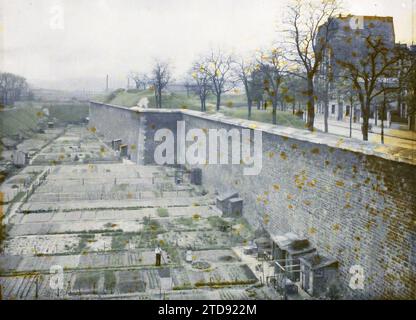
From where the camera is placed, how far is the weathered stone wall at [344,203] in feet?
27.7

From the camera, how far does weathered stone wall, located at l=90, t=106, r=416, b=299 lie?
27.7 feet

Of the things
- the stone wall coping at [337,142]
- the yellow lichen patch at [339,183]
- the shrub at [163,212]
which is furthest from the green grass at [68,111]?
the yellow lichen patch at [339,183]

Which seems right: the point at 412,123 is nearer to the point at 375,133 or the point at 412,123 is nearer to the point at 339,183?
the point at 375,133

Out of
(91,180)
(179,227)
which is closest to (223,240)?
(179,227)

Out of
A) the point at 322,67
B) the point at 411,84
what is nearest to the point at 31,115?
the point at 322,67

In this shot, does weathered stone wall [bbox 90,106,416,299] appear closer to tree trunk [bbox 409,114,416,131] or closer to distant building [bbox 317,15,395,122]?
distant building [bbox 317,15,395,122]

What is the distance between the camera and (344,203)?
10297 millimetres

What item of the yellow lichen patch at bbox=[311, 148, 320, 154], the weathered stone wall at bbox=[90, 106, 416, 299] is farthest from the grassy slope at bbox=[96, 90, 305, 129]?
the yellow lichen patch at bbox=[311, 148, 320, 154]

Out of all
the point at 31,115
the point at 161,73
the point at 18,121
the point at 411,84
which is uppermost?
the point at 161,73

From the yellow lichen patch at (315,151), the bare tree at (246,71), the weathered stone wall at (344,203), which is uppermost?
the bare tree at (246,71)

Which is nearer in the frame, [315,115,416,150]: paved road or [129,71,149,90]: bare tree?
[315,115,416,150]: paved road

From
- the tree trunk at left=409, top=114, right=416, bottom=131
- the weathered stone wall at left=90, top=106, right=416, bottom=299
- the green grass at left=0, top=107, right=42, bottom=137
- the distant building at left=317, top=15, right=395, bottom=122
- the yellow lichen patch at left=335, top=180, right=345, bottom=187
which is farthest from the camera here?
the green grass at left=0, top=107, right=42, bottom=137

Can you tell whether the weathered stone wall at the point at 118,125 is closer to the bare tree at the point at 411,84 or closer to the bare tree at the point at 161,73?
the bare tree at the point at 161,73

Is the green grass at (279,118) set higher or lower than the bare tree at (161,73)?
lower
